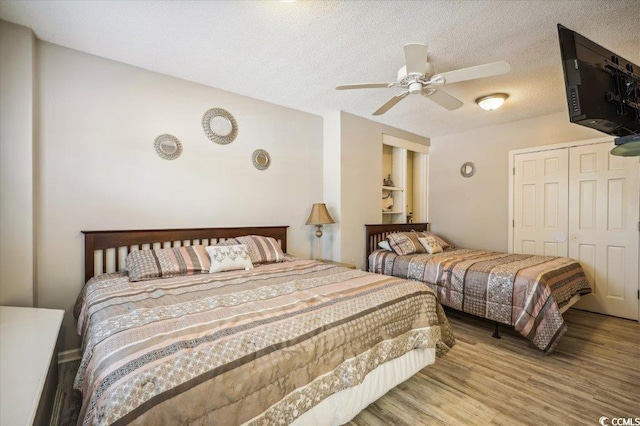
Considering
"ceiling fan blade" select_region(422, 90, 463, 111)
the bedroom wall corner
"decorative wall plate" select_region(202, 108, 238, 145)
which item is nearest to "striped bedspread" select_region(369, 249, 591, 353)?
the bedroom wall corner

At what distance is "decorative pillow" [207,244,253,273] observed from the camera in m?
2.42

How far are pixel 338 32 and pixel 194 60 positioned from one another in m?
1.28

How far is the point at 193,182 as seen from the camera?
284cm

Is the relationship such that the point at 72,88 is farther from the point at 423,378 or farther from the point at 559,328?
the point at 559,328

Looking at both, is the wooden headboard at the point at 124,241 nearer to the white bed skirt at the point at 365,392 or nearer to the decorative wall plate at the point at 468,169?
the white bed skirt at the point at 365,392

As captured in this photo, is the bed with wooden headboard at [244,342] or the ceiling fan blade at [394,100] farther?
the ceiling fan blade at [394,100]

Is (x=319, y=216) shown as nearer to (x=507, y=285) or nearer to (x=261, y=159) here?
(x=261, y=159)

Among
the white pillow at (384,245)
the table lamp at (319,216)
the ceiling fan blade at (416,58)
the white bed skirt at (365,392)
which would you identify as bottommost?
the white bed skirt at (365,392)

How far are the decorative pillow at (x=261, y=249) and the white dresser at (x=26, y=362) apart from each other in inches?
55.9

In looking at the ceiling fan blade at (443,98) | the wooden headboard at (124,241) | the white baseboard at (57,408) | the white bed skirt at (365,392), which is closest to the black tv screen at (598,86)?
the ceiling fan blade at (443,98)

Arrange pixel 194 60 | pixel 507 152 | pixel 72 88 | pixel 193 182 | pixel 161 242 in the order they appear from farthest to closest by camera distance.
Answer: pixel 507 152 < pixel 193 182 < pixel 161 242 < pixel 194 60 < pixel 72 88

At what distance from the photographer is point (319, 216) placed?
11.3 feet

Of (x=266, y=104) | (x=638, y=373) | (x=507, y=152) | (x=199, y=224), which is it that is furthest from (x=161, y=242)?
(x=507, y=152)

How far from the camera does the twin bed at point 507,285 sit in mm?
2404
